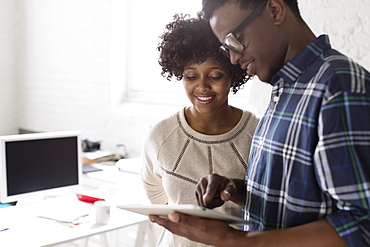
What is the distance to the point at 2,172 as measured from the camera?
2.48 meters

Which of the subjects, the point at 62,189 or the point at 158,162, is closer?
the point at 158,162

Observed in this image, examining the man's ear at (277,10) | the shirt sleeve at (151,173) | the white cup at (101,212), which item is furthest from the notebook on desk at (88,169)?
the man's ear at (277,10)

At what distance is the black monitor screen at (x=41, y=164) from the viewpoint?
2.53 meters

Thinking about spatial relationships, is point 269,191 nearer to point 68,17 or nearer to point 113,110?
point 113,110

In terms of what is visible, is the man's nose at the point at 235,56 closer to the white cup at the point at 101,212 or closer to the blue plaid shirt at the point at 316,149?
the blue plaid shirt at the point at 316,149

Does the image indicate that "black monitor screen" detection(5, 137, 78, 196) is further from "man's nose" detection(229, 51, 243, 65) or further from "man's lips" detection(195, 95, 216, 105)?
"man's nose" detection(229, 51, 243, 65)

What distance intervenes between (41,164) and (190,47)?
1.43m

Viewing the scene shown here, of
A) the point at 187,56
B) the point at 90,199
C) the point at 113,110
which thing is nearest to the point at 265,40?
Result: the point at 187,56

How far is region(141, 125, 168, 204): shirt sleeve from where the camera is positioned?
65.0 inches

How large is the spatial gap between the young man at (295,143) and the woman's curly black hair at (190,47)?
381mm

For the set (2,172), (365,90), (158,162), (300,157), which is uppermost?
(365,90)

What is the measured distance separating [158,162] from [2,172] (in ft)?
4.09

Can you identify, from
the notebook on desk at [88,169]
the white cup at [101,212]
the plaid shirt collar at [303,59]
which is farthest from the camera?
the notebook on desk at [88,169]

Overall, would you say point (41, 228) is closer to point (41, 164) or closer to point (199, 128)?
point (41, 164)
